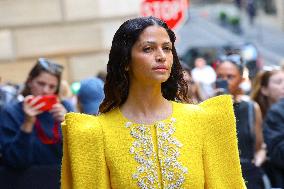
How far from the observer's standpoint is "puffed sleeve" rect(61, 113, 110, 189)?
3.10 m

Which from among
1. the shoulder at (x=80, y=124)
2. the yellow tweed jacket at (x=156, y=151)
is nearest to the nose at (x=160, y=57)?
the yellow tweed jacket at (x=156, y=151)

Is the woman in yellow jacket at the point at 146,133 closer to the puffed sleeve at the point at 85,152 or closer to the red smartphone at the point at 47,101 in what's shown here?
the puffed sleeve at the point at 85,152

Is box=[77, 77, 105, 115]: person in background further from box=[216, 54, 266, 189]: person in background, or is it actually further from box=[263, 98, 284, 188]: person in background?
box=[263, 98, 284, 188]: person in background

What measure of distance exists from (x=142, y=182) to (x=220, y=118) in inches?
17.2

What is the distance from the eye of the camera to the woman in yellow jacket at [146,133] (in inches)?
121

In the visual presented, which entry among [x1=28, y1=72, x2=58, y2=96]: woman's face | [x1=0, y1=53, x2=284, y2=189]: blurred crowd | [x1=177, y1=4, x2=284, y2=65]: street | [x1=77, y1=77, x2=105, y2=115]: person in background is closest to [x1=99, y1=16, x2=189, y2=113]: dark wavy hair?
[x1=0, y1=53, x2=284, y2=189]: blurred crowd

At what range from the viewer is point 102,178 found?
309 cm

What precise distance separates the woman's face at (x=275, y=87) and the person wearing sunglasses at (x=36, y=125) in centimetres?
221

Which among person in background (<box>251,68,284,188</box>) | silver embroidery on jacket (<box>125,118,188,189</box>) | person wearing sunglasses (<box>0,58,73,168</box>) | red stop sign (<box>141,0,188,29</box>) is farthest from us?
red stop sign (<box>141,0,188,29</box>)

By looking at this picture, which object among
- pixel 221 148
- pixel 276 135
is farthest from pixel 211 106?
pixel 276 135

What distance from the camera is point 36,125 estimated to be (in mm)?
5535

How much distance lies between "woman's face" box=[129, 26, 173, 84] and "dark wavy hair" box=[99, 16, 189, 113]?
3cm

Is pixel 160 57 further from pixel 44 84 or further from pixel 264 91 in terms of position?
pixel 264 91

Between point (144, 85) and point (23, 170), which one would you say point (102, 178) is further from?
point (23, 170)
